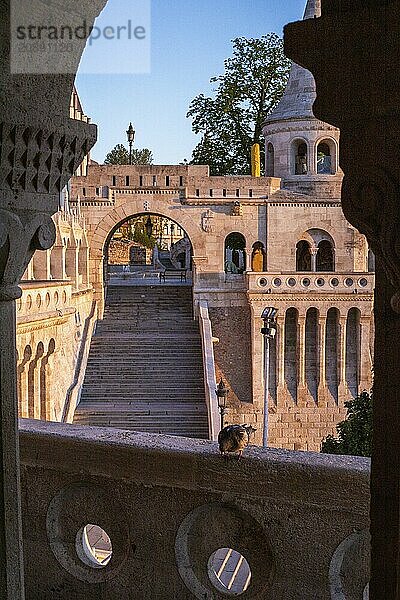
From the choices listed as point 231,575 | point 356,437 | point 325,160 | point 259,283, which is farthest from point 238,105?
point 231,575

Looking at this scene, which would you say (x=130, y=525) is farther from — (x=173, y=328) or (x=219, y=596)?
(x=173, y=328)

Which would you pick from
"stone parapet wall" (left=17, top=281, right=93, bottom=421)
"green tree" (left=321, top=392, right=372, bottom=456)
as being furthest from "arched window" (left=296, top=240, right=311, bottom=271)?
"green tree" (left=321, top=392, right=372, bottom=456)

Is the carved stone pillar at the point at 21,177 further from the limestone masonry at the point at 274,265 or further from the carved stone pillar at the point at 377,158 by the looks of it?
the limestone masonry at the point at 274,265

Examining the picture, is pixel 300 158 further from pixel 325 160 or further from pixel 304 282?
pixel 304 282

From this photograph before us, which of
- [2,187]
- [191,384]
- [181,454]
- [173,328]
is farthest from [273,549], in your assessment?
[173,328]

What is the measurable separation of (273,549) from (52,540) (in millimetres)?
994

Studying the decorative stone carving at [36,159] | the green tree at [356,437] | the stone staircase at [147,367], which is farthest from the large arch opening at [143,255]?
the decorative stone carving at [36,159]

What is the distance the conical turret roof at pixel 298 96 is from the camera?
2761 centimetres

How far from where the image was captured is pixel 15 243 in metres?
2.63

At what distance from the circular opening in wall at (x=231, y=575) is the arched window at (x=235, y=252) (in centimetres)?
2309

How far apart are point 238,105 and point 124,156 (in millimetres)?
37496

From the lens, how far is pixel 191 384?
2159cm

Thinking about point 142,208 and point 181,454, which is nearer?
point 181,454

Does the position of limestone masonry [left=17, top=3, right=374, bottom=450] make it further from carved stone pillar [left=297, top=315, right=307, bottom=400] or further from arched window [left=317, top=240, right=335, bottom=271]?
arched window [left=317, top=240, right=335, bottom=271]
